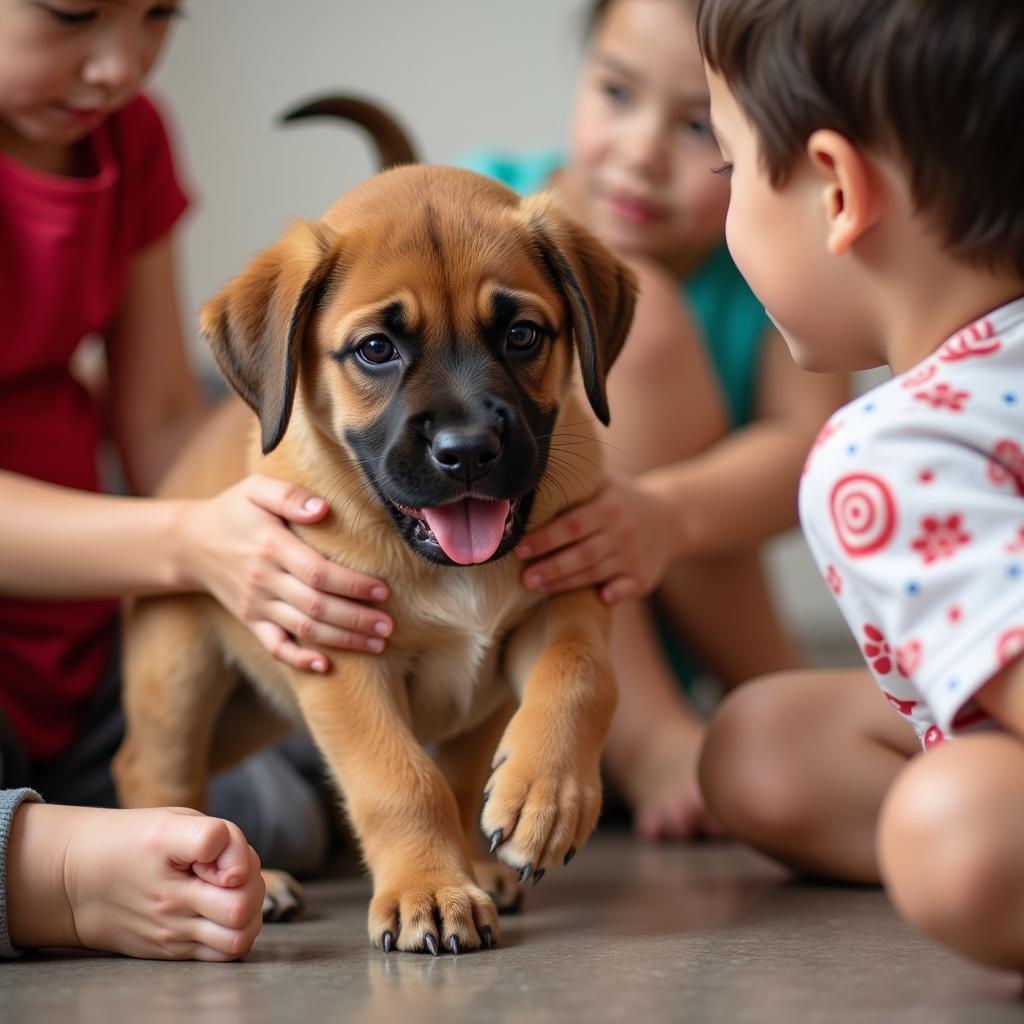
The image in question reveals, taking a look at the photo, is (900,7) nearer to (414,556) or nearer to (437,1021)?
(414,556)

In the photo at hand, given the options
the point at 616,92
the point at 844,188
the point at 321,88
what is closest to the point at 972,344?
the point at 844,188

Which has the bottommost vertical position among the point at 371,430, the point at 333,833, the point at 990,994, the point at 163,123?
the point at 333,833

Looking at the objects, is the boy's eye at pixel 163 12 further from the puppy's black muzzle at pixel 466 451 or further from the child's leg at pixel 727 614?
the child's leg at pixel 727 614

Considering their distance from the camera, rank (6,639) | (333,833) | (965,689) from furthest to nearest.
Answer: (333,833), (6,639), (965,689)

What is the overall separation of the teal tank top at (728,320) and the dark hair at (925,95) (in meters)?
1.59

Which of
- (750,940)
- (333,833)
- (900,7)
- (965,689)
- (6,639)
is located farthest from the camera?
(333,833)

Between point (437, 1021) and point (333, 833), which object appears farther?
point (333, 833)

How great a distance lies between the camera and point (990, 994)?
1.15m

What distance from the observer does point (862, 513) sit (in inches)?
44.1

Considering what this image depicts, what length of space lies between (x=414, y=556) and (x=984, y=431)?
69 cm

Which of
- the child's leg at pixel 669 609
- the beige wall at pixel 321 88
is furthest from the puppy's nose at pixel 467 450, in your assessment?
the beige wall at pixel 321 88

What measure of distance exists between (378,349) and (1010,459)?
709 millimetres

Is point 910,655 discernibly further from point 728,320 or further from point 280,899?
point 728,320

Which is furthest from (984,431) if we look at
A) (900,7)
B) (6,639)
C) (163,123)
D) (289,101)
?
(289,101)
